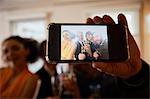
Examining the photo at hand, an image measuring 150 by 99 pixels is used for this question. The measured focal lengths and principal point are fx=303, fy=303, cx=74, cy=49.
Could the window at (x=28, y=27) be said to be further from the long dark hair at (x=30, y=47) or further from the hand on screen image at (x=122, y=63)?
the hand on screen image at (x=122, y=63)

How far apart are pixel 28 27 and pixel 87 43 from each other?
2.53 m

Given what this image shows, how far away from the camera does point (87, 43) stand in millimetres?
372

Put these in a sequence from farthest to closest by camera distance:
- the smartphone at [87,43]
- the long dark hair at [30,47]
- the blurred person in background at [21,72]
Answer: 1. the long dark hair at [30,47]
2. the blurred person in background at [21,72]
3. the smartphone at [87,43]

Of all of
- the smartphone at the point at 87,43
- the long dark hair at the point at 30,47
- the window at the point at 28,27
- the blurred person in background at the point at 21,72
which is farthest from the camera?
the window at the point at 28,27

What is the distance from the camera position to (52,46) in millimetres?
366

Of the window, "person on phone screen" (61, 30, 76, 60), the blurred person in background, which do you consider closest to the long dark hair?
the blurred person in background

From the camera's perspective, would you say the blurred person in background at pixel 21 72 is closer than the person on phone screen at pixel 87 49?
No

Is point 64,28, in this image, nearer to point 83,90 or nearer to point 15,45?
point 15,45

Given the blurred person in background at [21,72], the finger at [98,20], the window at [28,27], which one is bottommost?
the blurred person in background at [21,72]

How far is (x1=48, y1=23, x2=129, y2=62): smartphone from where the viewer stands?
36cm

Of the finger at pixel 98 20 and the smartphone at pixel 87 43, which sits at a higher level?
the finger at pixel 98 20

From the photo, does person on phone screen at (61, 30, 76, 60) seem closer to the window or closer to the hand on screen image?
the hand on screen image

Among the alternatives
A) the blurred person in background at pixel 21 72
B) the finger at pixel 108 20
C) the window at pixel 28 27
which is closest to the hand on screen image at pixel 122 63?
the finger at pixel 108 20

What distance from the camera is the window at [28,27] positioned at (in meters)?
2.77
